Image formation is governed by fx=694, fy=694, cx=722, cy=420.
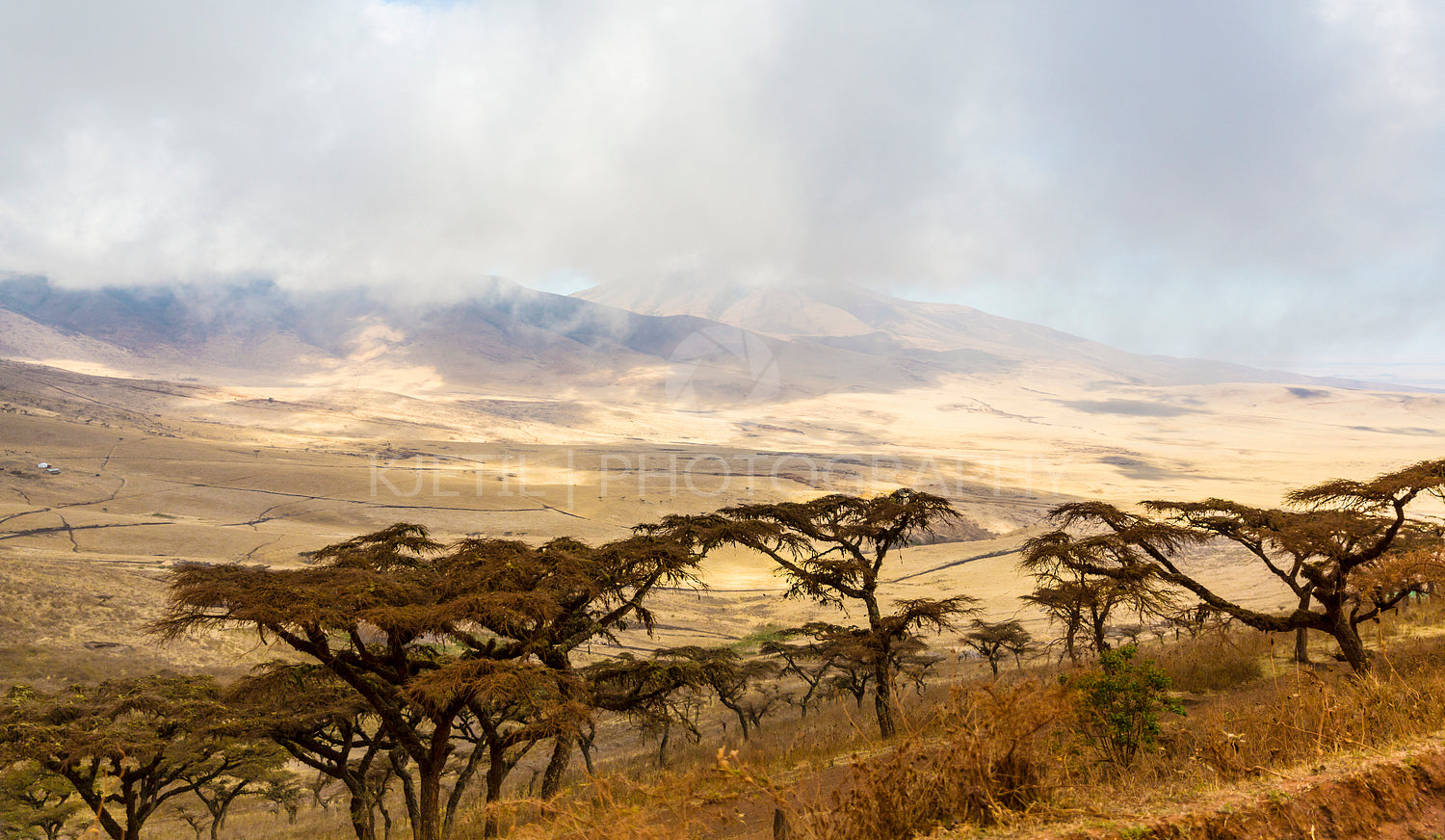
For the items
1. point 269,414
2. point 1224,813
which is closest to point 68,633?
point 1224,813

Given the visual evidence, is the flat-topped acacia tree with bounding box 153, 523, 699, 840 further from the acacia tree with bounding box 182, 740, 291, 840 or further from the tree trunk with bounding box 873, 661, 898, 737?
the tree trunk with bounding box 873, 661, 898, 737

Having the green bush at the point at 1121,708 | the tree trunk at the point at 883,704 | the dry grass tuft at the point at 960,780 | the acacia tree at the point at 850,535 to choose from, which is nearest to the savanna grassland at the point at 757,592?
the dry grass tuft at the point at 960,780

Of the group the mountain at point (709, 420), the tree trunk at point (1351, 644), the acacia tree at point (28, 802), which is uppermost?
the mountain at point (709, 420)

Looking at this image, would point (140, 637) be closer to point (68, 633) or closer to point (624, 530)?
point (68, 633)

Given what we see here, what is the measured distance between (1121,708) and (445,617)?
815 cm

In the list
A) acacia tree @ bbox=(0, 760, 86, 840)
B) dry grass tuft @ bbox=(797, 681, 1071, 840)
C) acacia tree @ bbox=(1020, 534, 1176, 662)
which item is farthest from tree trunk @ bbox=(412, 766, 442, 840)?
acacia tree @ bbox=(1020, 534, 1176, 662)

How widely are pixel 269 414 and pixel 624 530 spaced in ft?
312

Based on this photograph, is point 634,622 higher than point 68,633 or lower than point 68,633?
lower

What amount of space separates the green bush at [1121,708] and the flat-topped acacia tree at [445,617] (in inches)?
241

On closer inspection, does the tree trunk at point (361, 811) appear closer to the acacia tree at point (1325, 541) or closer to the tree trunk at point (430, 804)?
the tree trunk at point (430, 804)

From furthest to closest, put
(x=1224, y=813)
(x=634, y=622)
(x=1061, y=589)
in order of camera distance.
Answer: (x=634, y=622) < (x=1061, y=589) < (x=1224, y=813)

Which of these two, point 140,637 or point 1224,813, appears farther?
point 140,637

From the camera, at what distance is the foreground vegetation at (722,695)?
4660 millimetres

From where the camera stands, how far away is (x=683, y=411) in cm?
16838
